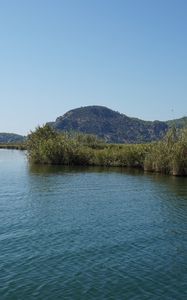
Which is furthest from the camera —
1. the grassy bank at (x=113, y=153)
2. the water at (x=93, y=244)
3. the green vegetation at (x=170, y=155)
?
the grassy bank at (x=113, y=153)

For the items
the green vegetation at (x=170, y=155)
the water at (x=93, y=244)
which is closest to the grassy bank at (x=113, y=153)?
the green vegetation at (x=170, y=155)

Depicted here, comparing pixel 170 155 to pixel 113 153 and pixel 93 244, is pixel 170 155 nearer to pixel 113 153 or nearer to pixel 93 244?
pixel 113 153

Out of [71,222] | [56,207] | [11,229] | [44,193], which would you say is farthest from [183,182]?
[11,229]

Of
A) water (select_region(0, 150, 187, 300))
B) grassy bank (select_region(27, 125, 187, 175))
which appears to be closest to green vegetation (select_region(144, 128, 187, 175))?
grassy bank (select_region(27, 125, 187, 175))

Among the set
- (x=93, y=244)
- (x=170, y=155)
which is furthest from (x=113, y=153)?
(x=93, y=244)

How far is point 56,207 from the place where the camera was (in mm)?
37344

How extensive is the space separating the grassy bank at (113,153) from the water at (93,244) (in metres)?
17.6

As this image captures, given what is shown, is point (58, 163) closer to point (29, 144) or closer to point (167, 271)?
point (29, 144)

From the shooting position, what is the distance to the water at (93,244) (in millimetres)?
19438

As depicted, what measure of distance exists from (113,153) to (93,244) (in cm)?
5606

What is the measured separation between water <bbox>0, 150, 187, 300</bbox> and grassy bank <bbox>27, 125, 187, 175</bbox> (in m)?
17.6

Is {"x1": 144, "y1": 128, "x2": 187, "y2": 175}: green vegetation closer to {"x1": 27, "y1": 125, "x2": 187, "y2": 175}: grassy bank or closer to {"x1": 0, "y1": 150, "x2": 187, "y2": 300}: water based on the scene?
{"x1": 27, "y1": 125, "x2": 187, "y2": 175}: grassy bank

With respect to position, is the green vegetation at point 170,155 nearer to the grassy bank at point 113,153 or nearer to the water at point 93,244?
the grassy bank at point 113,153

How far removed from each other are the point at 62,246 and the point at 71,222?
611 centimetres
